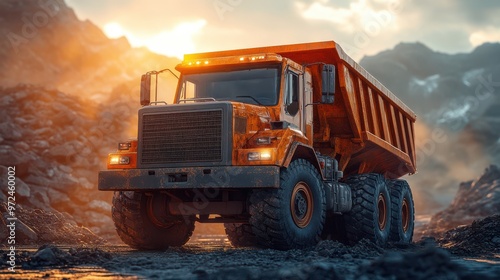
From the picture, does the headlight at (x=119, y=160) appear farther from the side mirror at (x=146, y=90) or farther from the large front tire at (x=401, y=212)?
the large front tire at (x=401, y=212)

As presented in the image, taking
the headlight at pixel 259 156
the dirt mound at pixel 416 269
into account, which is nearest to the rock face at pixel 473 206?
the headlight at pixel 259 156

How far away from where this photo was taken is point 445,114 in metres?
83.5

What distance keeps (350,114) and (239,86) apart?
7.85 ft

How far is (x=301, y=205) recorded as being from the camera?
8953mm

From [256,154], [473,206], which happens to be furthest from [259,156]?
[473,206]

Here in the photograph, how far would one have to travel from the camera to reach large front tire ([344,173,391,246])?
36.3 ft

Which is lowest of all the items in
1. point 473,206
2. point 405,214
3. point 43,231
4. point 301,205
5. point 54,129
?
point 43,231

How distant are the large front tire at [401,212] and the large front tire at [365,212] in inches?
41.4

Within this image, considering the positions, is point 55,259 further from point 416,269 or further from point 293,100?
point 293,100

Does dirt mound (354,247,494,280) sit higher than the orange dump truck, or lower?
lower

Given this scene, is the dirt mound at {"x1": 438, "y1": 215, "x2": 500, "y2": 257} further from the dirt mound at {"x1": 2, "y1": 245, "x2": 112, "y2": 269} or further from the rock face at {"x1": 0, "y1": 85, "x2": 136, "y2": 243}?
the rock face at {"x1": 0, "y1": 85, "x2": 136, "y2": 243}

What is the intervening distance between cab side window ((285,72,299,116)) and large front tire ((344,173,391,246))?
91.0 inches

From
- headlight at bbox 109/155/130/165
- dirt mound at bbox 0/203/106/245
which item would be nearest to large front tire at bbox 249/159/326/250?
headlight at bbox 109/155/130/165

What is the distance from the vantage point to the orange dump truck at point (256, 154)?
8477 millimetres
